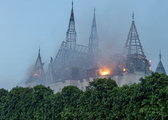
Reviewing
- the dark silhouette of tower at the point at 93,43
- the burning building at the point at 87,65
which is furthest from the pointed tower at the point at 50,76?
the dark silhouette of tower at the point at 93,43

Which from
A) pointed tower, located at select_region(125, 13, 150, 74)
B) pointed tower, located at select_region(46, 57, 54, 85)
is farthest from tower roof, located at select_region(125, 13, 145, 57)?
pointed tower, located at select_region(46, 57, 54, 85)

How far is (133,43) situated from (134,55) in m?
4.67

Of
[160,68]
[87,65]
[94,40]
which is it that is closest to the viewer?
[87,65]

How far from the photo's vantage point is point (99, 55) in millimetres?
60562

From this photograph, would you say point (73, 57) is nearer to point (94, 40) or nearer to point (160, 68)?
point (94, 40)

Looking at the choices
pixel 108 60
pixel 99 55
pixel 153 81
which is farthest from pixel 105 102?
pixel 99 55

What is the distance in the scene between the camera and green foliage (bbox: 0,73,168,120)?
13.3 m

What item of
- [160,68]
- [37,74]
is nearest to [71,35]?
[37,74]

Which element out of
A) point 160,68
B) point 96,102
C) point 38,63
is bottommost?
point 96,102

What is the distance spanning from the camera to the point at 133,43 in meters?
56.1

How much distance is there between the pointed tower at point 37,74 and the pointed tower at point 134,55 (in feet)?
68.6

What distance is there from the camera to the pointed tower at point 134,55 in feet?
166

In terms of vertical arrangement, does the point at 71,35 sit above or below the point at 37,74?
above

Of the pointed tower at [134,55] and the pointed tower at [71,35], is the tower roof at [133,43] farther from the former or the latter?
the pointed tower at [71,35]
